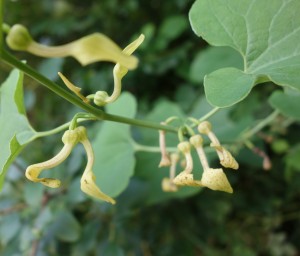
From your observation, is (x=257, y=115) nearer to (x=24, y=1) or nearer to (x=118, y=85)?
(x=118, y=85)

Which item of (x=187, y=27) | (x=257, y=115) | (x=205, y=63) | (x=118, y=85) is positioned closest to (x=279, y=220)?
(x=257, y=115)

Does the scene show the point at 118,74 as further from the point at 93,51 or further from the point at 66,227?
the point at 66,227

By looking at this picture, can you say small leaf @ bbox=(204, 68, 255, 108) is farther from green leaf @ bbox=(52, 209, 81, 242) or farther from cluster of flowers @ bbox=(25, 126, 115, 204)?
green leaf @ bbox=(52, 209, 81, 242)

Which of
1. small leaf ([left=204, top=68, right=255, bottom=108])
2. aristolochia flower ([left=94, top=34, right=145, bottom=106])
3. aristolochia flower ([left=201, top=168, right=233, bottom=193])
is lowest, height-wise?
aristolochia flower ([left=201, top=168, right=233, bottom=193])

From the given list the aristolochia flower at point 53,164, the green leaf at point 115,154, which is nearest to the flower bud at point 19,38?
the aristolochia flower at point 53,164

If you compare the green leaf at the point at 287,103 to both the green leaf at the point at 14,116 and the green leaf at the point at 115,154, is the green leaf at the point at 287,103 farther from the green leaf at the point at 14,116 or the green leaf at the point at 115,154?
the green leaf at the point at 14,116

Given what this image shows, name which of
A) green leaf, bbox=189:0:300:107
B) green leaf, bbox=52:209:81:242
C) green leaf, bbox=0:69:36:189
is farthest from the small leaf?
green leaf, bbox=52:209:81:242

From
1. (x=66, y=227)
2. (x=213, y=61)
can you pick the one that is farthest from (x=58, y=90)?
(x=213, y=61)
